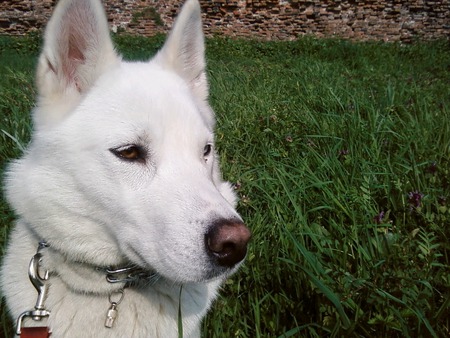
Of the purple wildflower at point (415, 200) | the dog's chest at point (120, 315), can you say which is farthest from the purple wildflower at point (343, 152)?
the dog's chest at point (120, 315)

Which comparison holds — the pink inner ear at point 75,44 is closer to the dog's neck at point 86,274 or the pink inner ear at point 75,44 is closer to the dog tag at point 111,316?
the dog's neck at point 86,274

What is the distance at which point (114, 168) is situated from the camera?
153 cm

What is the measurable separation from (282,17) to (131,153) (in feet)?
47.2

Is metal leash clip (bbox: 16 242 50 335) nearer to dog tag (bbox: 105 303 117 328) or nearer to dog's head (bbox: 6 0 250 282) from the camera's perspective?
dog's head (bbox: 6 0 250 282)

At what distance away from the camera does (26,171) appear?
165cm

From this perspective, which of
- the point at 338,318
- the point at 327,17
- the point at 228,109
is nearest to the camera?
the point at 338,318

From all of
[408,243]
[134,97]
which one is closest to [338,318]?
[408,243]

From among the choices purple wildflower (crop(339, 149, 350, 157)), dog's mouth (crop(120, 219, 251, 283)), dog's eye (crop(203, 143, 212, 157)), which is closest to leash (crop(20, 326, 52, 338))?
dog's mouth (crop(120, 219, 251, 283))

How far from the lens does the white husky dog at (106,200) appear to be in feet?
4.72

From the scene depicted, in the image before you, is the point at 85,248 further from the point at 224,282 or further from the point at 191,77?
the point at 191,77

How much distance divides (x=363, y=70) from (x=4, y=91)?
229 inches

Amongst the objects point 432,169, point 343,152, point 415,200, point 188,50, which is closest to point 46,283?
point 188,50

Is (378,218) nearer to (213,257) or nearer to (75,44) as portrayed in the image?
(213,257)

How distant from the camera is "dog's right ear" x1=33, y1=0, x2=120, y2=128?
164cm
